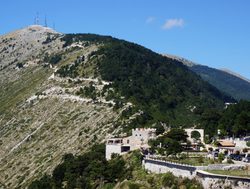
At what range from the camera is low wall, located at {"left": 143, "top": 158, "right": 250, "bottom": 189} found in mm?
60375

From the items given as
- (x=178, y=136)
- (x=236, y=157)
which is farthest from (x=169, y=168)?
(x=178, y=136)

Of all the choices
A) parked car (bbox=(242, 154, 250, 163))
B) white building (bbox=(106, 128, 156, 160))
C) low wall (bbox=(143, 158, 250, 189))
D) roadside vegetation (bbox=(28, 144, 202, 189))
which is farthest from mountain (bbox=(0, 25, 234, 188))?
parked car (bbox=(242, 154, 250, 163))

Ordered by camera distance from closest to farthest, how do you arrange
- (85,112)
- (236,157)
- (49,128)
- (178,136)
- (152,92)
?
1. (236,157)
2. (178,136)
3. (85,112)
4. (49,128)
5. (152,92)

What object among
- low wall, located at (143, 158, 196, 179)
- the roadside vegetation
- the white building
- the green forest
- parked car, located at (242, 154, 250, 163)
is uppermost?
the green forest

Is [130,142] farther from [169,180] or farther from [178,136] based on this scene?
[169,180]

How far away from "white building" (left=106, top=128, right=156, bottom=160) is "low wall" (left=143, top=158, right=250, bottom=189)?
17.8 m

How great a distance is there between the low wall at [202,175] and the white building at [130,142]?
1784 centimetres

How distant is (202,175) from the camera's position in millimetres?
64875

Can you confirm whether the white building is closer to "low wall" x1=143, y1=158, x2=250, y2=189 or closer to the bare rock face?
"low wall" x1=143, y1=158, x2=250, y2=189

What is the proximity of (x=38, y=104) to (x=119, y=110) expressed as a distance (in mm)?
49260

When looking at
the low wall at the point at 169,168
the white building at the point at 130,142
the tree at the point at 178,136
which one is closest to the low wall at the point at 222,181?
the low wall at the point at 169,168

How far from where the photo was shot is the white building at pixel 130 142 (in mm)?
100681

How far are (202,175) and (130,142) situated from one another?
41612mm

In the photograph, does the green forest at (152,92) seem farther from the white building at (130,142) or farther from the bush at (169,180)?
the bush at (169,180)
